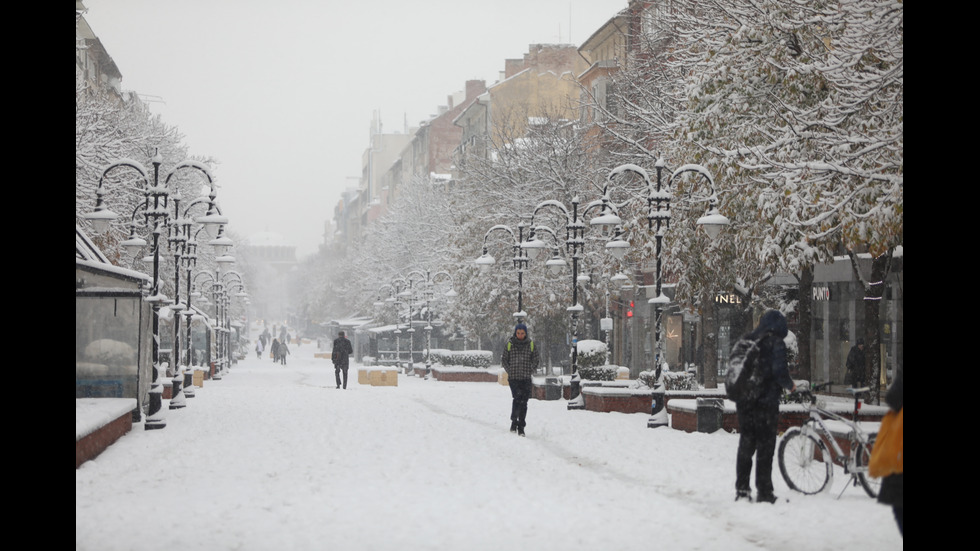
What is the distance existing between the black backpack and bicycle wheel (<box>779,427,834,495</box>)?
29.7 inches

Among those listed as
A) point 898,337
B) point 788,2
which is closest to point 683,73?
point 898,337

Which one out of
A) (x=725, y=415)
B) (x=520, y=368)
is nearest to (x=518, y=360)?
(x=520, y=368)

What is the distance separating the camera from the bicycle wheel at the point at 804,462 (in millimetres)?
11672

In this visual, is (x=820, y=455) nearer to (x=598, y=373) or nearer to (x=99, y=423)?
(x=99, y=423)

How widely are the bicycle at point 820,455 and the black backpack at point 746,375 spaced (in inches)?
29.3

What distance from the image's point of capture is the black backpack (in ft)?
37.8

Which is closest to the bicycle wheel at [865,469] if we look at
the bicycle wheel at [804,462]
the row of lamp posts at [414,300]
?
the bicycle wheel at [804,462]

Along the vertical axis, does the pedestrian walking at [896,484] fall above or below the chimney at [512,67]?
below

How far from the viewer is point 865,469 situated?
1127cm

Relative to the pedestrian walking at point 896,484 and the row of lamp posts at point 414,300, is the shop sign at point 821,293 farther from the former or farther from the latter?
the pedestrian walking at point 896,484

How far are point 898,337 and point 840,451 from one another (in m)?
17.6

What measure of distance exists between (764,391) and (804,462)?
91cm

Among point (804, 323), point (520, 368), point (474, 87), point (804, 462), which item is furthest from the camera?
point (474, 87)
